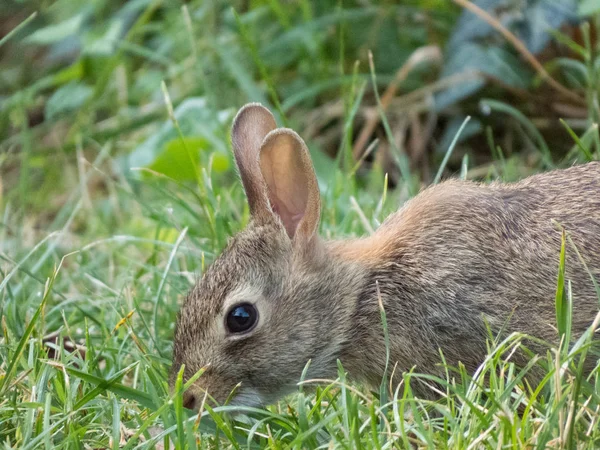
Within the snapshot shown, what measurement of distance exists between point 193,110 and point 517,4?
2.24 m

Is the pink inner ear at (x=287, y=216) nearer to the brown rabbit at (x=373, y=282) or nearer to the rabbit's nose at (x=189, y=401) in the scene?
the brown rabbit at (x=373, y=282)

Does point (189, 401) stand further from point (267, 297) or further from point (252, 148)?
point (252, 148)

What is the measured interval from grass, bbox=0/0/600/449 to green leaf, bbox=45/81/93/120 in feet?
0.08

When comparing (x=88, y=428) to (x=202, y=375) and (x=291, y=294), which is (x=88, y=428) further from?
(x=291, y=294)

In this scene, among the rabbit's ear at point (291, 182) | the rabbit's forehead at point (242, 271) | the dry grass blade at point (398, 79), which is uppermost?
the rabbit's ear at point (291, 182)

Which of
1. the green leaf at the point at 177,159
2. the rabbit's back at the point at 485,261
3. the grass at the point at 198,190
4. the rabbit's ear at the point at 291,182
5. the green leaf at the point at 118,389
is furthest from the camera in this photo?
the green leaf at the point at 177,159

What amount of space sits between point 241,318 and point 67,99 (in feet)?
12.7

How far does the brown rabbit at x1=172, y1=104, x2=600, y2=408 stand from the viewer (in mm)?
3426

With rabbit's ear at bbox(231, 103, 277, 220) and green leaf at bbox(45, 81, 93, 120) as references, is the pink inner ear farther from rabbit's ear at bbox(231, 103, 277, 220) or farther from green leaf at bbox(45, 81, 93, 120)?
green leaf at bbox(45, 81, 93, 120)

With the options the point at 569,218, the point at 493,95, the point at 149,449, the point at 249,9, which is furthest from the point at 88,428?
the point at 249,9

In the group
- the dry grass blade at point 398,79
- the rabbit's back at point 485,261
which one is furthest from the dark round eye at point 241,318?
the dry grass blade at point 398,79

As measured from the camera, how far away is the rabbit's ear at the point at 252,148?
381 centimetres

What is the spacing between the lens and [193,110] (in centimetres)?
618

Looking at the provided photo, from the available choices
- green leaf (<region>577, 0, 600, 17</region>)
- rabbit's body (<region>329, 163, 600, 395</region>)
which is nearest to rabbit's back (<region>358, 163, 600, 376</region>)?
rabbit's body (<region>329, 163, 600, 395</region>)
